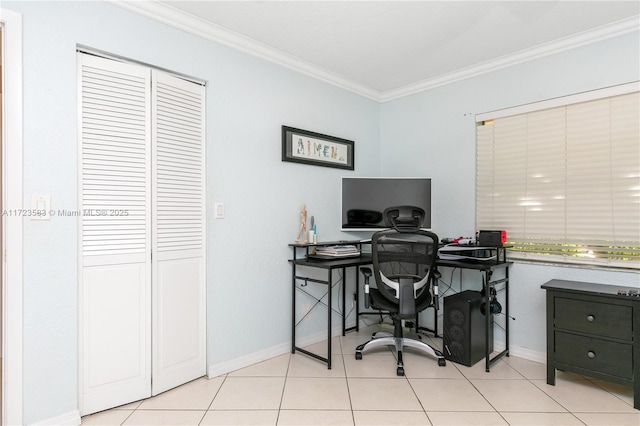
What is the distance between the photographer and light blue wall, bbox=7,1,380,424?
1.96 meters

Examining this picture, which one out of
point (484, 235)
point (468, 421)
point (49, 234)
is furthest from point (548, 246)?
point (49, 234)

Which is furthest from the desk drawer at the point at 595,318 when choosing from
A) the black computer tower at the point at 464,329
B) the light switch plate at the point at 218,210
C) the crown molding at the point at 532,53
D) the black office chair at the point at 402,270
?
the light switch plate at the point at 218,210

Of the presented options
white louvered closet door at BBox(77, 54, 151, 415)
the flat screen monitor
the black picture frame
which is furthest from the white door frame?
the flat screen monitor

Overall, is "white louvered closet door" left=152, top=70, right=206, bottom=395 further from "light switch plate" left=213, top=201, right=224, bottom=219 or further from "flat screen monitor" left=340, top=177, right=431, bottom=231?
"flat screen monitor" left=340, top=177, right=431, bottom=231

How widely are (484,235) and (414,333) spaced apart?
1.32m

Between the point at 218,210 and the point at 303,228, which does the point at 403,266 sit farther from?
the point at 218,210

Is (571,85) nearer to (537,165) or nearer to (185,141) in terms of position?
(537,165)

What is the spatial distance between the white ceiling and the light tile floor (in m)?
2.53

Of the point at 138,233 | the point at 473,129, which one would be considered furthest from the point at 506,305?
the point at 138,233

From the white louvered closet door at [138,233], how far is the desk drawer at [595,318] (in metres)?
2.57

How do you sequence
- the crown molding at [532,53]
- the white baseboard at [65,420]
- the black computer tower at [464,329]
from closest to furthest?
the white baseboard at [65,420], the crown molding at [532,53], the black computer tower at [464,329]

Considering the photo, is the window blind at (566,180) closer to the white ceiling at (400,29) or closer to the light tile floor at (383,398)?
the white ceiling at (400,29)

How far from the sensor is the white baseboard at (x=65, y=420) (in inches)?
77.6

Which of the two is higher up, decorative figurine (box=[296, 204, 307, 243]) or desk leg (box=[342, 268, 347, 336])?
decorative figurine (box=[296, 204, 307, 243])
